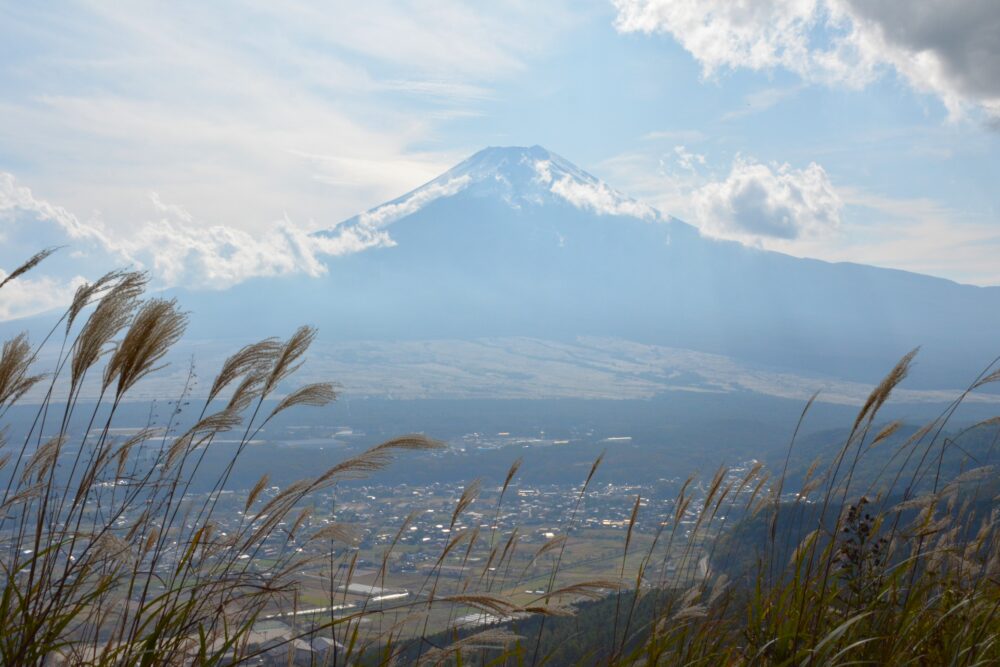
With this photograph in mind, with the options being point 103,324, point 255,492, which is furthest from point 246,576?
point 103,324

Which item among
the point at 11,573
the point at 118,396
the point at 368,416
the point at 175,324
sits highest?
the point at 175,324

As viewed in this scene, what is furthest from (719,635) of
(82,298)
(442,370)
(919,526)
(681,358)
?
(681,358)

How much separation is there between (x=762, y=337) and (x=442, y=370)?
260 ft

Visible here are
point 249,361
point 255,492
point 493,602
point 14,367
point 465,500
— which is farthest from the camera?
point 465,500

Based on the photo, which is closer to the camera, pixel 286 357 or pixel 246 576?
pixel 246 576

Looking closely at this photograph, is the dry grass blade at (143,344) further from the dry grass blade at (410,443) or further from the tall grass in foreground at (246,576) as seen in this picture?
the dry grass blade at (410,443)

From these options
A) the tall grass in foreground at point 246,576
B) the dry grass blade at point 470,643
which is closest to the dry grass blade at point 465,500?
the tall grass in foreground at point 246,576

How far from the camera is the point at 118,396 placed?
6.59 feet

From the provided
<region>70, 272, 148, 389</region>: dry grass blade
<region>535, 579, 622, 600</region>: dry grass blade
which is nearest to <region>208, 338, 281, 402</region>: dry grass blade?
<region>70, 272, 148, 389</region>: dry grass blade

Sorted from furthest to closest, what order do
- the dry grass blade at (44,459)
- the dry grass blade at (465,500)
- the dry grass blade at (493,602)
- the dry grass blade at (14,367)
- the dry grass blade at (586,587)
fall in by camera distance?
the dry grass blade at (465,500) < the dry grass blade at (44,459) < the dry grass blade at (14,367) < the dry grass blade at (586,587) < the dry grass blade at (493,602)

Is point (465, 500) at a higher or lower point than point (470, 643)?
higher

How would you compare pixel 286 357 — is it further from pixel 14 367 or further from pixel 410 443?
pixel 14 367

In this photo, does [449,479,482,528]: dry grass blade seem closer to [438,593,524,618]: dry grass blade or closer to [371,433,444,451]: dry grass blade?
[371,433,444,451]: dry grass blade

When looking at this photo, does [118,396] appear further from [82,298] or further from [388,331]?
[388,331]
